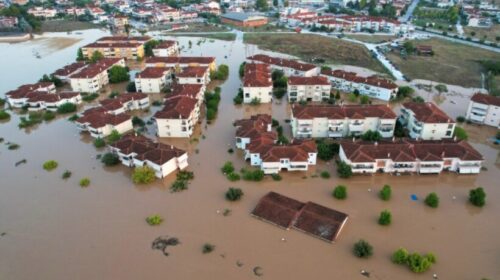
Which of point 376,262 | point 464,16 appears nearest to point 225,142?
point 376,262

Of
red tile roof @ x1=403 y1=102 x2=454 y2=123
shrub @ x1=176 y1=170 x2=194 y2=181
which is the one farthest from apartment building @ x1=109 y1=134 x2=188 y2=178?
red tile roof @ x1=403 y1=102 x2=454 y2=123

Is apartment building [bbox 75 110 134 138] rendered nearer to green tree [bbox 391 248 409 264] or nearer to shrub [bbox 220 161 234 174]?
shrub [bbox 220 161 234 174]

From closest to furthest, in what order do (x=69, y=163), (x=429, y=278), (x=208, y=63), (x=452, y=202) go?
(x=429, y=278) → (x=452, y=202) → (x=69, y=163) → (x=208, y=63)

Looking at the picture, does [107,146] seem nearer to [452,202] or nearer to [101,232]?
[101,232]

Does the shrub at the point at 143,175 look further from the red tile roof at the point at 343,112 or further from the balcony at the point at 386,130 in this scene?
the balcony at the point at 386,130

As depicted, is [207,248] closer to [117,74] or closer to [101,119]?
[101,119]

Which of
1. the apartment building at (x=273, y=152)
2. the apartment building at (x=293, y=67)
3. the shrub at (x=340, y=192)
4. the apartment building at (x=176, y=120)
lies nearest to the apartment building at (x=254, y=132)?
the apartment building at (x=273, y=152)
